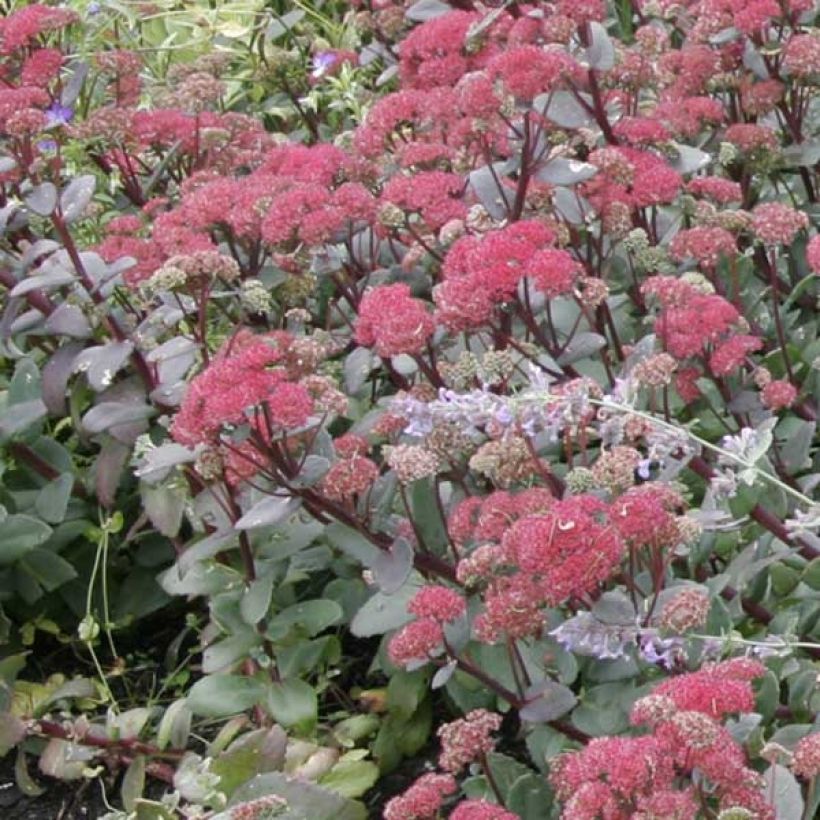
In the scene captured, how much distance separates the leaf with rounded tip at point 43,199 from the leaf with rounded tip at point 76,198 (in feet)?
0.17

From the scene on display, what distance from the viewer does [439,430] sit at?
2498 mm

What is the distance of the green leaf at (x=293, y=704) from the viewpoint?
2805mm

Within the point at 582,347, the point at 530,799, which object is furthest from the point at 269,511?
the point at 582,347

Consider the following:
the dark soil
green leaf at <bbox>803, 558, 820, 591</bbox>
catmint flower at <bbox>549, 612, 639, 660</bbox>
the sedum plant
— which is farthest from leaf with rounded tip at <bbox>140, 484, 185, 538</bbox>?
green leaf at <bbox>803, 558, 820, 591</bbox>

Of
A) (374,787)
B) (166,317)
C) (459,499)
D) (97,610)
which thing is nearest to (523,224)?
(459,499)

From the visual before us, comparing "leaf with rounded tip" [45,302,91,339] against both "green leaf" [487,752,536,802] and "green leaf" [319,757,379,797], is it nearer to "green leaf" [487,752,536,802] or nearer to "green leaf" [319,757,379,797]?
"green leaf" [319,757,379,797]

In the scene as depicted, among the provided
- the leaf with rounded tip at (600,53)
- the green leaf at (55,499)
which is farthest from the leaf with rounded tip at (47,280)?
the leaf with rounded tip at (600,53)

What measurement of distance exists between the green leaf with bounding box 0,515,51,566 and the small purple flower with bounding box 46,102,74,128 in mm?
730

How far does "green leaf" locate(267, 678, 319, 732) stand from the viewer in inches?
110

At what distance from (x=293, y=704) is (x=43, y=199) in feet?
3.23

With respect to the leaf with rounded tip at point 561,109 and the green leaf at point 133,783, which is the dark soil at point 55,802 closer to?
the green leaf at point 133,783

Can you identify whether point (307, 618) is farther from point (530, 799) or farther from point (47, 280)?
point (47, 280)

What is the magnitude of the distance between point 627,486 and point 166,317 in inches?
37.1

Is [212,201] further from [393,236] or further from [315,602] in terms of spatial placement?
[315,602]
